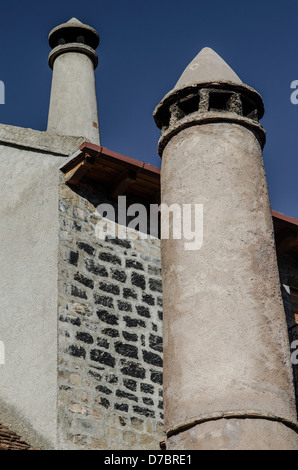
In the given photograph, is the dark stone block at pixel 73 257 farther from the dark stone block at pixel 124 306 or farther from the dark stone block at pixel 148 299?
the dark stone block at pixel 148 299

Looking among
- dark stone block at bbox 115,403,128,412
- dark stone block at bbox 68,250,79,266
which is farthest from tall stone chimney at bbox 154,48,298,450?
dark stone block at bbox 115,403,128,412

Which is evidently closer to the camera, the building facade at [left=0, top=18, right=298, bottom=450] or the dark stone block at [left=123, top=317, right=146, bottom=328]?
the building facade at [left=0, top=18, right=298, bottom=450]

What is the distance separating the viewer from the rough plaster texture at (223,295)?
3730 mm

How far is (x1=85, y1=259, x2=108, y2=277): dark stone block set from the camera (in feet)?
27.3

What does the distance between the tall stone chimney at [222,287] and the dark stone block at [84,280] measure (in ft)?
11.8

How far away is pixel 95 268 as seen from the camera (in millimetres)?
8359

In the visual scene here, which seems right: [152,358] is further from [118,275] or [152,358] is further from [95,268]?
[95,268]

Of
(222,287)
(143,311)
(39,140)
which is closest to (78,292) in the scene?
(143,311)

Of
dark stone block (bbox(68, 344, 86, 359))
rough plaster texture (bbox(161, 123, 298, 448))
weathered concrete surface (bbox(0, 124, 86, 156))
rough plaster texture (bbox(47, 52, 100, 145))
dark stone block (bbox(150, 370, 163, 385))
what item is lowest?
rough plaster texture (bbox(161, 123, 298, 448))

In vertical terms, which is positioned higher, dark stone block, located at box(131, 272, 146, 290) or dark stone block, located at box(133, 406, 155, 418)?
dark stone block, located at box(131, 272, 146, 290)

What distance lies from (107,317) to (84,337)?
421 mm

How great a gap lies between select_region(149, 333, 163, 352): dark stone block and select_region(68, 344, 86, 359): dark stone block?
0.91 metres

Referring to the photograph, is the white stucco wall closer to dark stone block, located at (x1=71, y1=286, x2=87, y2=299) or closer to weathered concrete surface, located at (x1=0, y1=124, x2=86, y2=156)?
weathered concrete surface, located at (x1=0, y1=124, x2=86, y2=156)
